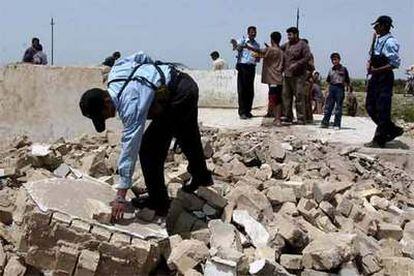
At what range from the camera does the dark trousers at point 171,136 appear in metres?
4.53

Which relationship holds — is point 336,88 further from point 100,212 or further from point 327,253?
point 100,212

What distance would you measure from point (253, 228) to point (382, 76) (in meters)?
3.16

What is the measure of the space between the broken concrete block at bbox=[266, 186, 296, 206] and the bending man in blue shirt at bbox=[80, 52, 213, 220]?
0.66m

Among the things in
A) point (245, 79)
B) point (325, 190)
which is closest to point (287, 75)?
point (245, 79)

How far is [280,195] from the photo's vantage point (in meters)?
5.46

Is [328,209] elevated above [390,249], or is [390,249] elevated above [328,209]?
[328,209]

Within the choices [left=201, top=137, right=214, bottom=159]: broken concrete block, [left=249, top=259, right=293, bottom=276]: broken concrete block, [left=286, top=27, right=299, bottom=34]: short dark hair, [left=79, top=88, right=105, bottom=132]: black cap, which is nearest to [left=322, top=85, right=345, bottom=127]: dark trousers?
[left=286, top=27, right=299, bottom=34]: short dark hair

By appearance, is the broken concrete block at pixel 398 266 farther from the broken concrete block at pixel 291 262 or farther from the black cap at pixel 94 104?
the black cap at pixel 94 104

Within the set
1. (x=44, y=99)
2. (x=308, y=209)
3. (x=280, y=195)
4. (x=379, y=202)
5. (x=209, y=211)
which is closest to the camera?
(x=209, y=211)

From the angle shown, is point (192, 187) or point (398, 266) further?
point (192, 187)

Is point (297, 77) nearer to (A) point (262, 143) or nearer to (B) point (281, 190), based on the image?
(A) point (262, 143)

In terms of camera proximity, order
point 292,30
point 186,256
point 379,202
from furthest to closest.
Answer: point 292,30 < point 379,202 < point 186,256

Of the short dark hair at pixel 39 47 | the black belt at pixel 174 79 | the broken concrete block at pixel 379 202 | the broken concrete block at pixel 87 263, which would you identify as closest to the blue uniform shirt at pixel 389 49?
the broken concrete block at pixel 379 202

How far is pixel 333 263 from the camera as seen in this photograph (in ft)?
14.4
